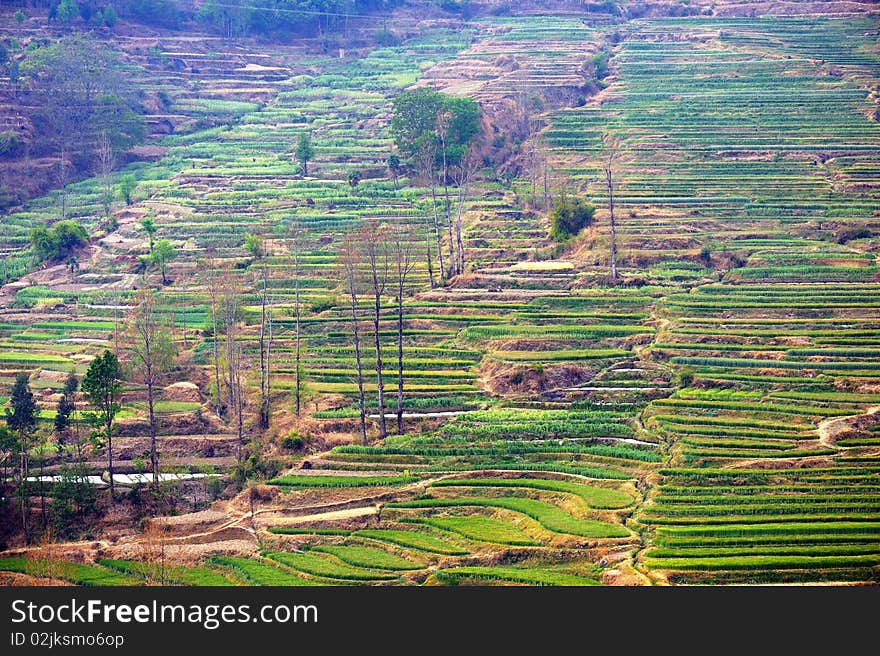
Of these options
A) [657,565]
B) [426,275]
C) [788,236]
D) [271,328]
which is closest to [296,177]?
[426,275]

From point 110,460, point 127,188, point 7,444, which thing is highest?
point 127,188

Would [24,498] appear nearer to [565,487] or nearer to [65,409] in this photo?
[65,409]

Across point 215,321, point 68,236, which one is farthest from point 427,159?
point 215,321

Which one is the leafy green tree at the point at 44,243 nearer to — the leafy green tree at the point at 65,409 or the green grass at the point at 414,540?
the leafy green tree at the point at 65,409

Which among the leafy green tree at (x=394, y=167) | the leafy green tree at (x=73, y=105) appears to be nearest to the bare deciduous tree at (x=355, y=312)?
the leafy green tree at (x=394, y=167)

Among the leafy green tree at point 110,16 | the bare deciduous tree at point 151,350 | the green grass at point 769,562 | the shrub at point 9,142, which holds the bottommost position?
the green grass at point 769,562

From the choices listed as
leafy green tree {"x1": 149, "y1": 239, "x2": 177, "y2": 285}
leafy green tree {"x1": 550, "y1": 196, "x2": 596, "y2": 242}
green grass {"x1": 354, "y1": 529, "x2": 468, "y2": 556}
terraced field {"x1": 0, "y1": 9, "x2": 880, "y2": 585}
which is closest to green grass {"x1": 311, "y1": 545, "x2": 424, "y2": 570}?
terraced field {"x1": 0, "y1": 9, "x2": 880, "y2": 585}

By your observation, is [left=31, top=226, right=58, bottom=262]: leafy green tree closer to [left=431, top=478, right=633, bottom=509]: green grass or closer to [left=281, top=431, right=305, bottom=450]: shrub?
[left=281, top=431, right=305, bottom=450]: shrub
